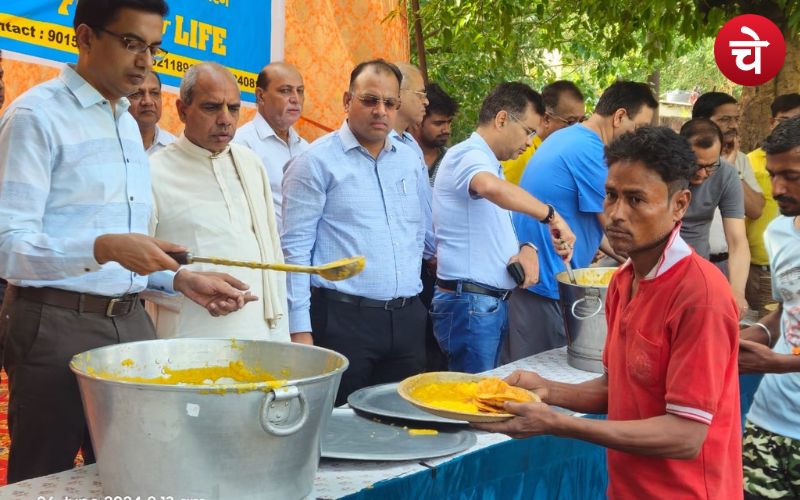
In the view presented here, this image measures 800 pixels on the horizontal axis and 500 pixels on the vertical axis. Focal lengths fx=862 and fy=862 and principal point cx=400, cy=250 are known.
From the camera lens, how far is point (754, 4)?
6188mm

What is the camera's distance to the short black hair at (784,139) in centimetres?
223

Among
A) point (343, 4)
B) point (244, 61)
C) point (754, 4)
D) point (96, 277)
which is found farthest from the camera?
point (754, 4)

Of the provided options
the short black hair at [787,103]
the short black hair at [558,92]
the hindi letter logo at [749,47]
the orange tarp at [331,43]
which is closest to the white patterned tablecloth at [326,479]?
the orange tarp at [331,43]

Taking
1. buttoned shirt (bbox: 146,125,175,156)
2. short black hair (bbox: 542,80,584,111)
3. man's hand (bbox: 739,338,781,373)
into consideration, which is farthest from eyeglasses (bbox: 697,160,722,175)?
buttoned shirt (bbox: 146,125,175,156)

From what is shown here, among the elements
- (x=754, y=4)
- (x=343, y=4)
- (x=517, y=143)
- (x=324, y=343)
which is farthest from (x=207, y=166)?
(x=754, y=4)

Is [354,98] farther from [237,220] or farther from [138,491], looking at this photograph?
[138,491]

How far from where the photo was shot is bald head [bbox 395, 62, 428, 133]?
13.5ft

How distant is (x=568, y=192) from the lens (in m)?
3.68

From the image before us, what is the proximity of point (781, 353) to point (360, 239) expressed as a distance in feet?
4.63

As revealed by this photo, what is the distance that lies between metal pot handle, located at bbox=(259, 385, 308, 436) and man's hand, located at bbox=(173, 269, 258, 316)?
0.64 metres

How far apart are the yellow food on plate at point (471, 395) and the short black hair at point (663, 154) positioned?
525 millimetres

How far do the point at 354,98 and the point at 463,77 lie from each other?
6.27 meters

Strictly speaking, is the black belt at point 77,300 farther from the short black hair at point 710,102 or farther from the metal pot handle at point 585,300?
the short black hair at point 710,102

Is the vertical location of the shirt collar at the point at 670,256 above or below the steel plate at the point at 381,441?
above
